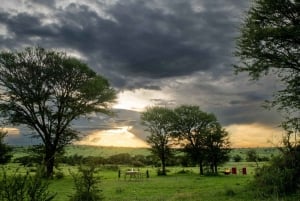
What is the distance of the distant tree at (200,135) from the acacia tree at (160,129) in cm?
177

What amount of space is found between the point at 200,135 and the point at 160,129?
1004cm

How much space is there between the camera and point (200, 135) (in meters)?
76.9

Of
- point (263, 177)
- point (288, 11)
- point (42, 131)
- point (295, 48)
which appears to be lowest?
point (263, 177)

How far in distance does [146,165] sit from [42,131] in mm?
53030

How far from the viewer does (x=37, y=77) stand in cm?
5256

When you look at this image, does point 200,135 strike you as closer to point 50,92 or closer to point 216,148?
point 216,148

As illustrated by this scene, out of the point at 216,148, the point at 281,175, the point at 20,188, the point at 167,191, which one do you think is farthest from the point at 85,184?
the point at 216,148

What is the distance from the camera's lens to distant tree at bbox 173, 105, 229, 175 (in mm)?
73000

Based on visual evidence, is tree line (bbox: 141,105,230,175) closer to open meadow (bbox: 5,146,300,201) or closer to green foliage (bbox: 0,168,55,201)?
open meadow (bbox: 5,146,300,201)

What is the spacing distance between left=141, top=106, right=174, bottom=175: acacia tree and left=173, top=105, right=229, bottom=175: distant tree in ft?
5.81

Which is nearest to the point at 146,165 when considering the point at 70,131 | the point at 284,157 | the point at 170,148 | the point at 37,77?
the point at 170,148

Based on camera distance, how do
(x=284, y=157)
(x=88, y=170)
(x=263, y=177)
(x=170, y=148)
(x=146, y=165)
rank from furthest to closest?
(x=146, y=165) < (x=170, y=148) < (x=284, y=157) < (x=263, y=177) < (x=88, y=170)

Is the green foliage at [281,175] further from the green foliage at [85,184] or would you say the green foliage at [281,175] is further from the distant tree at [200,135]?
the distant tree at [200,135]

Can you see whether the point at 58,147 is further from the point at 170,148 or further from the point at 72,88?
the point at 170,148
